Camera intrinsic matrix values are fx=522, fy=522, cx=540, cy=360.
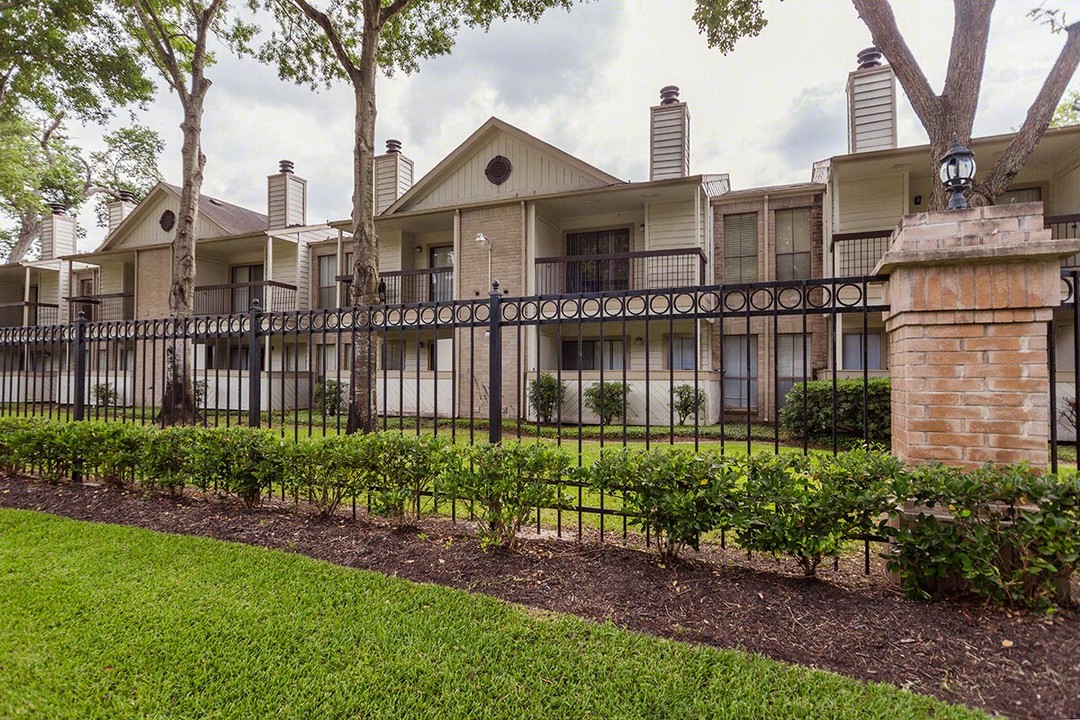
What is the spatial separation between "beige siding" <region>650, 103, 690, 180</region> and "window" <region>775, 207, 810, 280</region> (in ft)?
10.4

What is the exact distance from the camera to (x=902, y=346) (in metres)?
3.03

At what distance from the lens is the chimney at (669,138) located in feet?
44.3

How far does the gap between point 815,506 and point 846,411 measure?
8.55 meters

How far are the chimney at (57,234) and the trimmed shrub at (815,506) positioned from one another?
103 feet

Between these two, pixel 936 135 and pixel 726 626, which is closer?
pixel 726 626

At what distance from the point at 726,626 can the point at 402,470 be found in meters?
2.44

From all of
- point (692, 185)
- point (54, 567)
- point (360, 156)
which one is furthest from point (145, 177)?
point (54, 567)

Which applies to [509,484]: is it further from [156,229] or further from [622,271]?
[156,229]

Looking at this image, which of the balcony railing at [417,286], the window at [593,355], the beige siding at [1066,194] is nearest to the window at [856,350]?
the beige siding at [1066,194]

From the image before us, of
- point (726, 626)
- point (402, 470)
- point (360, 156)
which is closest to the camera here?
point (726, 626)

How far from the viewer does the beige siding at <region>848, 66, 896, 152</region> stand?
12.4 meters

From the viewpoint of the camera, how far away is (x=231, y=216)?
2067 cm

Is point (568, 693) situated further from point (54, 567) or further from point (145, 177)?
point (145, 177)

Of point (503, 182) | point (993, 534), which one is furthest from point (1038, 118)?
point (503, 182)
